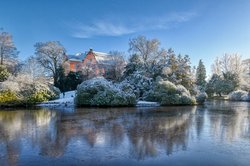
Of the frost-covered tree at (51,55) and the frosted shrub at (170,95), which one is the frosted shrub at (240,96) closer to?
the frosted shrub at (170,95)

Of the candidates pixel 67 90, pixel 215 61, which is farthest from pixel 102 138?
pixel 215 61

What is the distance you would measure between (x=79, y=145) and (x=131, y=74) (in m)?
22.3

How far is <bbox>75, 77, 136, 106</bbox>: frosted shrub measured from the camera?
23297 mm

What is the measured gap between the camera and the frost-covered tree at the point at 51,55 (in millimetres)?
35281

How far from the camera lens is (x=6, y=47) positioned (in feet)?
105

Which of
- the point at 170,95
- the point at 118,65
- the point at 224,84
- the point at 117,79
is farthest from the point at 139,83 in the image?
the point at 224,84

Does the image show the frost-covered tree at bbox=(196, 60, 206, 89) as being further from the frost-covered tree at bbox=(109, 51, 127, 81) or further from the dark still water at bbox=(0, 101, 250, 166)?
the dark still water at bbox=(0, 101, 250, 166)

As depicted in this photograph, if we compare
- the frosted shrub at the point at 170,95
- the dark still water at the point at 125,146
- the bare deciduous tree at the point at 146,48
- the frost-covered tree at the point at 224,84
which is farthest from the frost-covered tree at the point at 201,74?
the dark still water at the point at 125,146

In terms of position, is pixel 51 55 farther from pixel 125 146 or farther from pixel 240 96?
pixel 125 146

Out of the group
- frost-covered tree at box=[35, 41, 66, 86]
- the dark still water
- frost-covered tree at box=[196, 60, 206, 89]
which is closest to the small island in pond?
frost-covered tree at box=[35, 41, 66, 86]

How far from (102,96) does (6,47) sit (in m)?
17.0

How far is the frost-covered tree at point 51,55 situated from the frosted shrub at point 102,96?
44.2 ft

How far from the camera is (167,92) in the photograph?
25.0m

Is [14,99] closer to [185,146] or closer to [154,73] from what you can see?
[154,73]
